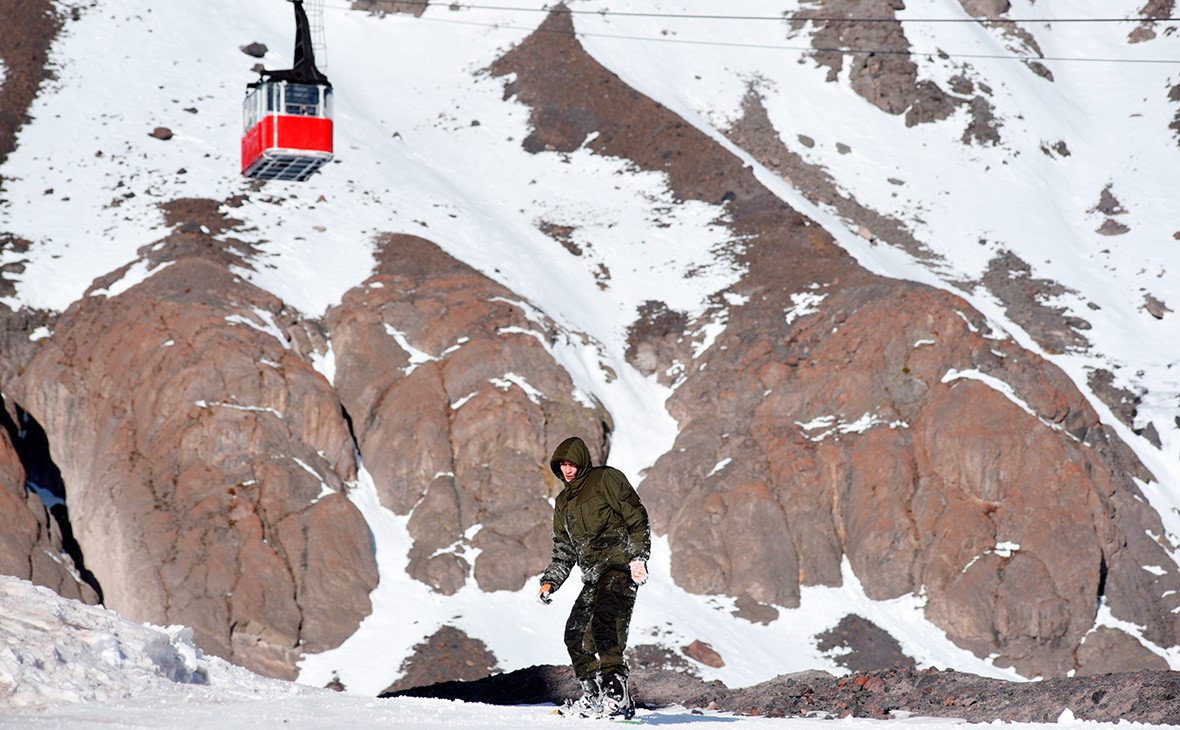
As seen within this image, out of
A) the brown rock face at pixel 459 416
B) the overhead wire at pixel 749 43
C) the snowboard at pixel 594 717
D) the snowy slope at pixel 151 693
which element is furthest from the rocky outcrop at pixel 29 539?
the overhead wire at pixel 749 43

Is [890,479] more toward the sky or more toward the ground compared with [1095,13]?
more toward the ground

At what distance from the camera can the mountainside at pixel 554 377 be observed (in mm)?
31047

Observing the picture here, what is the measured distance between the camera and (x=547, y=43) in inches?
2418

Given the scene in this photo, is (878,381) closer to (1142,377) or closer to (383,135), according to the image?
(1142,377)

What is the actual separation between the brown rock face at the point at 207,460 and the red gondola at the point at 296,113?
811 cm

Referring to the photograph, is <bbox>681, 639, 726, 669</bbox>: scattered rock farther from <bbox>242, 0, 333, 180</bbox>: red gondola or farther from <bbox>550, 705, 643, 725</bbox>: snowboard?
<bbox>550, 705, 643, 725</bbox>: snowboard

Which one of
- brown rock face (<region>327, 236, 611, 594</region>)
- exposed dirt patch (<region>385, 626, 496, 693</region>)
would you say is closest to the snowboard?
exposed dirt patch (<region>385, 626, 496, 693</region>)

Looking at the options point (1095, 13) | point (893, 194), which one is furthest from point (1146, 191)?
point (1095, 13)

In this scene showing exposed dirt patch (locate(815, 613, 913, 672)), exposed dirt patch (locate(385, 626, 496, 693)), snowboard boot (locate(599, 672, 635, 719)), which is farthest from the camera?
exposed dirt patch (locate(815, 613, 913, 672))

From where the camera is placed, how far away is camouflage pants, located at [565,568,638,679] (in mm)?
9016

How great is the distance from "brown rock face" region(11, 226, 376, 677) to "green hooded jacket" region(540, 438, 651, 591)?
72.5 feet

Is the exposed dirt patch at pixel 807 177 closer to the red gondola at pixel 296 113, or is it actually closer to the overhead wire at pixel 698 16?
the overhead wire at pixel 698 16

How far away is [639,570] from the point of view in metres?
8.88

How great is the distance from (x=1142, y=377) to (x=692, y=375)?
17.3 meters
